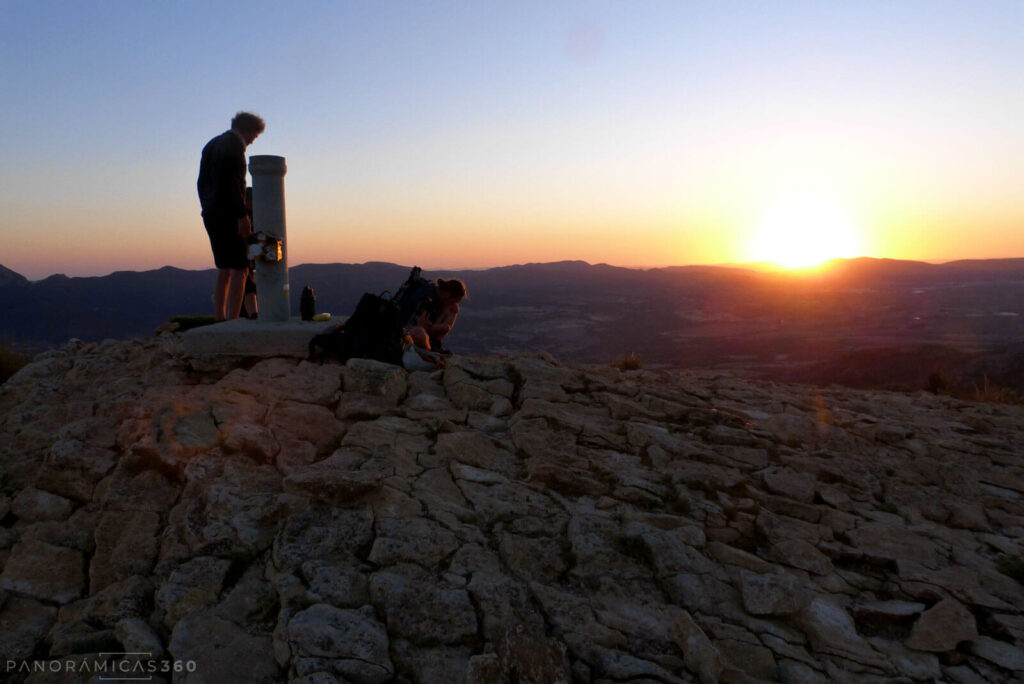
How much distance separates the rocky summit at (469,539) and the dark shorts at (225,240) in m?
1.08

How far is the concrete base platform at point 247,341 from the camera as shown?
4.62 m

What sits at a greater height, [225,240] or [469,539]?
[225,240]

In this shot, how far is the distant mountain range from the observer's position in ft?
78.8

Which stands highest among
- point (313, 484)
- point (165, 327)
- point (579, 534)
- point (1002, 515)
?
point (165, 327)

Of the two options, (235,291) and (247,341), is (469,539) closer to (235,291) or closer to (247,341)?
(247,341)

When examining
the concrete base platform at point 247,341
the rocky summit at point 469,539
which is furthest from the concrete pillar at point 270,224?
the rocky summit at point 469,539

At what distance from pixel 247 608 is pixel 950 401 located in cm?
763

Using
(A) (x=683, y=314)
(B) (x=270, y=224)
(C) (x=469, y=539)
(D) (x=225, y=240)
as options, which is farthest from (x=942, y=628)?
(A) (x=683, y=314)

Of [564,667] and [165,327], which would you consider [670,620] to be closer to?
[564,667]

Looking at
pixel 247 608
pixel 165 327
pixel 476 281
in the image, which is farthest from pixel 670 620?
pixel 476 281

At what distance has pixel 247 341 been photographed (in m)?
4.64

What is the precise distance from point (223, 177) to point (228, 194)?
0.42 feet

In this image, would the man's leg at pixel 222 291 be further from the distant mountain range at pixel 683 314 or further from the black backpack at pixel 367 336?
the distant mountain range at pixel 683 314

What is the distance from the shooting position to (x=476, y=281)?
67.6m
